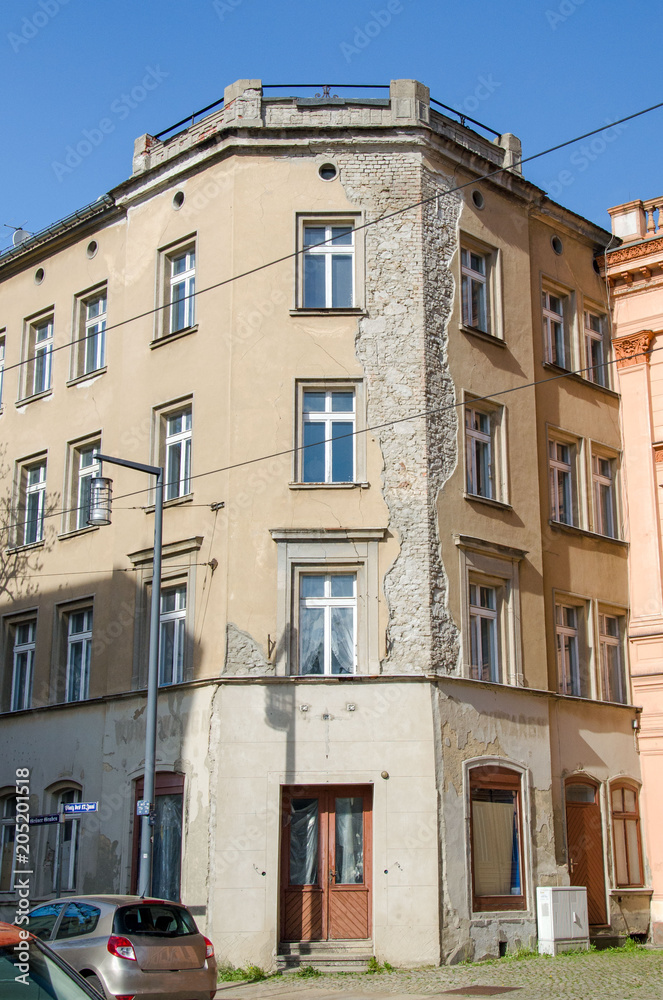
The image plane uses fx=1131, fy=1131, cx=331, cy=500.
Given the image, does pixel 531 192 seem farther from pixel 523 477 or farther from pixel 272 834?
pixel 272 834

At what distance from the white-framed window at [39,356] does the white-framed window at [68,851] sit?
943 centimetres

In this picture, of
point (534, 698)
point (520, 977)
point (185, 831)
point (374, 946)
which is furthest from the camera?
point (534, 698)

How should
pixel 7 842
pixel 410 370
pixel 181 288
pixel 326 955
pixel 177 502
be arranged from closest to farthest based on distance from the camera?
pixel 326 955 < pixel 410 370 < pixel 177 502 < pixel 181 288 < pixel 7 842

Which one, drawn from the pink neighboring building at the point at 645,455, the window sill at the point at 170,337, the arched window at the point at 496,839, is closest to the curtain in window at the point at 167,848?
the arched window at the point at 496,839

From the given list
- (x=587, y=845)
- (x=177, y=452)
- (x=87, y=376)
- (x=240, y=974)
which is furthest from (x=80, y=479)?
(x=587, y=845)

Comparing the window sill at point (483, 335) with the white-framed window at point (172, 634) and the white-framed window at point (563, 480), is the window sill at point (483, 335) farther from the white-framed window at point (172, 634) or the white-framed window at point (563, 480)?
the white-framed window at point (172, 634)

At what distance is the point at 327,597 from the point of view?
65.6 ft

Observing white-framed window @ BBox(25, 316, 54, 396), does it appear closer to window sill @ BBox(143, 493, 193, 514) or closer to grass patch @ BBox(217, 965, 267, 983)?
window sill @ BBox(143, 493, 193, 514)

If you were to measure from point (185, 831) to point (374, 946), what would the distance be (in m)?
3.69

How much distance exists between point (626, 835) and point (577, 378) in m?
9.58

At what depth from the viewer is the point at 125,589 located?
22125mm

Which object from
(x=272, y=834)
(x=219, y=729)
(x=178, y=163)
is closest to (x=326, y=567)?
(x=219, y=729)

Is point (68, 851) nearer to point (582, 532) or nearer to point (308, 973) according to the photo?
point (308, 973)

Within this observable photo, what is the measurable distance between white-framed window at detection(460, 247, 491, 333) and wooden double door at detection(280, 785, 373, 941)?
30.9 feet
